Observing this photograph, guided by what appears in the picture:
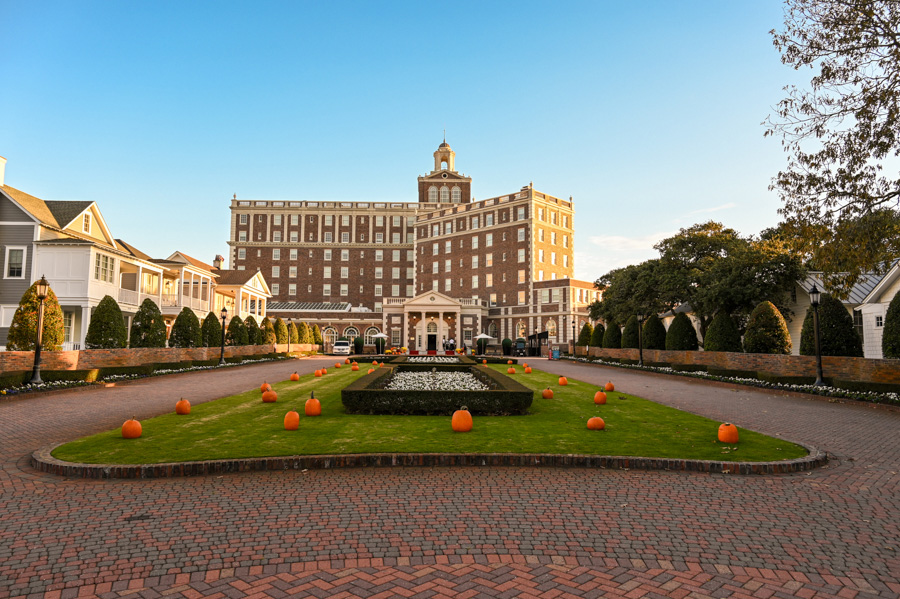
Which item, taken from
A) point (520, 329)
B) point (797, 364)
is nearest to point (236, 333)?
point (797, 364)

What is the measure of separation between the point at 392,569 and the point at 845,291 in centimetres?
1783

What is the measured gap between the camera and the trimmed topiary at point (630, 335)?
4084 centimetres

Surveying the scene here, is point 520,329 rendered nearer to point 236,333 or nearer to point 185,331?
point 236,333

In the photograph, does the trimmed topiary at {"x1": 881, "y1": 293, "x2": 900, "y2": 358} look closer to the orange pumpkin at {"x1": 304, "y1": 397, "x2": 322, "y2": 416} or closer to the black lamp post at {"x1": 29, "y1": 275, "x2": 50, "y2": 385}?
the orange pumpkin at {"x1": 304, "y1": 397, "x2": 322, "y2": 416}

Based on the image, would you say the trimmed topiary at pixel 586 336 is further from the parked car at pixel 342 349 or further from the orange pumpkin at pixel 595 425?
the orange pumpkin at pixel 595 425

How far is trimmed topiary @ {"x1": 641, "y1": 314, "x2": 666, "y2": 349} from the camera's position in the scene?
37500 mm

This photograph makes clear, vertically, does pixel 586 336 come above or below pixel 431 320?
below

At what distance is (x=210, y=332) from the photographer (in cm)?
3616

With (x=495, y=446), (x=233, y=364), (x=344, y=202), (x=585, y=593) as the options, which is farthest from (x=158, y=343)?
(x=344, y=202)

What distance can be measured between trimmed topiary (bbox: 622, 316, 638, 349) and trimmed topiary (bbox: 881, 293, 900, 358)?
21788 millimetres

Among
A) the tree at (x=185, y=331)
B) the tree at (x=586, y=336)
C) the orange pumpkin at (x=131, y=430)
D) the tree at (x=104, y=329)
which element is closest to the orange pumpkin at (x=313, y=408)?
the orange pumpkin at (x=131, y=430)

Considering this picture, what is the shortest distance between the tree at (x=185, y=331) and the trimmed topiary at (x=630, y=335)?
3106 cm

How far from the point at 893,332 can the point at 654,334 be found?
19422 millimetres

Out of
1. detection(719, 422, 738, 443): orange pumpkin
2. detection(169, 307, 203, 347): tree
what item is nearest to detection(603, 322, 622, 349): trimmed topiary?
detection(169, 307, 203, 347): tree
